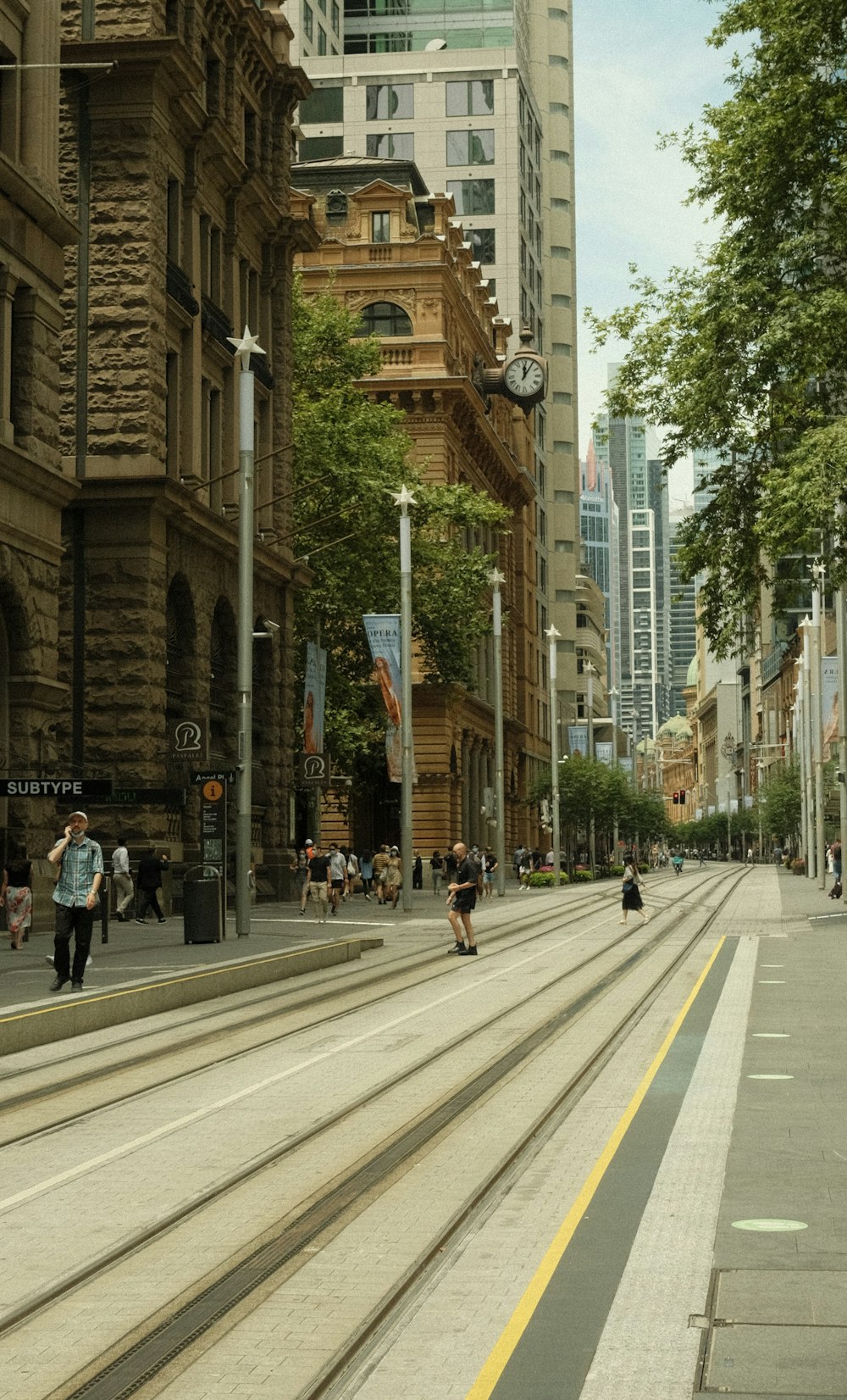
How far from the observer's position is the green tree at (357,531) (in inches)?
1940

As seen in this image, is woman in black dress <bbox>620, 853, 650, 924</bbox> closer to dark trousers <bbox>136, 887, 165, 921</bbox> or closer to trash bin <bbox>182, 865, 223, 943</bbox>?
dark trousers <bbox>136, 887, 165, 921</bbox>

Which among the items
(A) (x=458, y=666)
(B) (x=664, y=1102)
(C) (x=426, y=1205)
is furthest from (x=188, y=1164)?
(A) (x=458, y=666)

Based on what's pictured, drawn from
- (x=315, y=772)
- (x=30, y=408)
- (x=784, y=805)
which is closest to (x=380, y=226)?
(x=315, y=772)

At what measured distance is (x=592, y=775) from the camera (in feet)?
286

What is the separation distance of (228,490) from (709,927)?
14.8m

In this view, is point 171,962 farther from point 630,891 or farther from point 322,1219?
point 630,891

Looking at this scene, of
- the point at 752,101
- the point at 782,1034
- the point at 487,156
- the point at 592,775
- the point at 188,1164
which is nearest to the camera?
the point at 188,1164

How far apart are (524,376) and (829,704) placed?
38827 mm

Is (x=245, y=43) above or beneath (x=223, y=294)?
above

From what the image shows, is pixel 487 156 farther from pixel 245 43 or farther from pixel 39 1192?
pixel 39 1192

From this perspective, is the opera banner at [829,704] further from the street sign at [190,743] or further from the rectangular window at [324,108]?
the rectangular window at [324,108]

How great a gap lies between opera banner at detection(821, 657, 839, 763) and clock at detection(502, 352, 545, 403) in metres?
35.1


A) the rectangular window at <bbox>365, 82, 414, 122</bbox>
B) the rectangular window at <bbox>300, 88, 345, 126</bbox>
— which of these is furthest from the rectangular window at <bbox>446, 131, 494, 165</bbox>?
the rectangular window at <bbox>300, 88, 345, 126</bbox>

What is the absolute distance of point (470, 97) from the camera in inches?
3797
